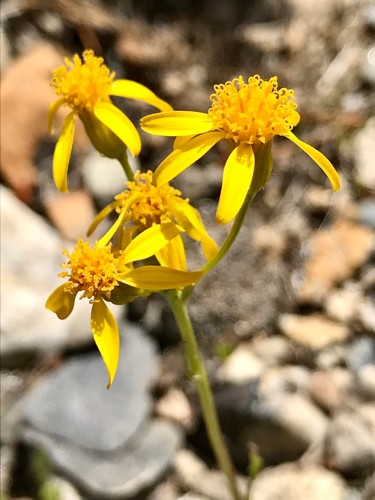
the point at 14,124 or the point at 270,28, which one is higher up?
the point at 270,28

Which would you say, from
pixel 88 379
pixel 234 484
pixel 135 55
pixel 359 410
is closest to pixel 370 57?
pixel 135 55

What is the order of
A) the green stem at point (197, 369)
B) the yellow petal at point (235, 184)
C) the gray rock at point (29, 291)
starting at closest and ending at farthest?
the yellow petal at point (235, 184), the green stem at point (197, 369), the gray rock at point (29, 291)

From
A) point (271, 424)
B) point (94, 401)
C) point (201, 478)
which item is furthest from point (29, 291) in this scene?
point (271, 424)

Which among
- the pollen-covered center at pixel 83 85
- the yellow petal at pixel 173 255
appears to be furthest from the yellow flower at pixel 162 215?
the pollen-covered center at pixel 83 85

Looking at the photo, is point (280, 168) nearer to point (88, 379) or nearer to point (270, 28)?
point (270, 28)

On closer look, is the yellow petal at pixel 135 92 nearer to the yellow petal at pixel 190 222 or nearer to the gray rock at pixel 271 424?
the yellow petal at pixel 190 222

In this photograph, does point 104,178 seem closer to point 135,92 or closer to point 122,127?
point 135,92

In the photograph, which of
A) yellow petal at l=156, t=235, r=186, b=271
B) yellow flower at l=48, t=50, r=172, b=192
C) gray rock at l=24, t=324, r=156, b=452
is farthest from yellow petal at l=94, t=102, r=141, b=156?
gray rock at l=24, t=324, r=156, b=452
